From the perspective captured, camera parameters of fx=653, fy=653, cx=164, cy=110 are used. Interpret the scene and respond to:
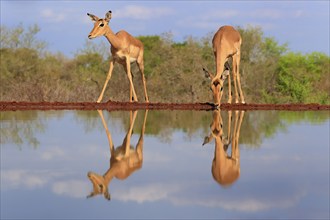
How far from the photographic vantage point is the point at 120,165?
26.2ft

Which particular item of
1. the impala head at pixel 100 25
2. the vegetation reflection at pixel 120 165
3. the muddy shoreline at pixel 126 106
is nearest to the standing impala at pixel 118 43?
the impala head at pixel 100 25

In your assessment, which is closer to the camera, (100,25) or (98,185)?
(98,185)

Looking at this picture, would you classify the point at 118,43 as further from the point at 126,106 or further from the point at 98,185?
the point at 98,185

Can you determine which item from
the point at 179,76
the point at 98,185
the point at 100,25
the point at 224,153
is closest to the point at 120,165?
the point at 98,185

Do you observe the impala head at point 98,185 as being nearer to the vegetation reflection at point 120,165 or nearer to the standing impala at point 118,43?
the vegetation reflection at point 120,165

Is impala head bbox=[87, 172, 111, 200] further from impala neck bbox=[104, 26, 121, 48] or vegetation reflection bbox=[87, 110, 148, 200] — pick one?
impala neck bbox=[104, 26, 121, 48]

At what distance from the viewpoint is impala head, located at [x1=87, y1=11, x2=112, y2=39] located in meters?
16.9

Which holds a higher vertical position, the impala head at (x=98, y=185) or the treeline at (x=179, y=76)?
the treeline at (x=179, y=76)

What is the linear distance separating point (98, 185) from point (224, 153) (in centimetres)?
286

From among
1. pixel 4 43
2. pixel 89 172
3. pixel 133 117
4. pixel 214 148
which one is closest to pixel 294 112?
pixel 133 117

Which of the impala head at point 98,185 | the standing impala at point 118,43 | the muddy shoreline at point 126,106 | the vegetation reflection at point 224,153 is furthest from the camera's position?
the muddy shoreline at point 126,106

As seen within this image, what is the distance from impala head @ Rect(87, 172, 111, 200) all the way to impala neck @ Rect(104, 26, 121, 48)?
10.3 m

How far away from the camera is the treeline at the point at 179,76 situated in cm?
2338

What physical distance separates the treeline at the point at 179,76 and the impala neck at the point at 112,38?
478cm
